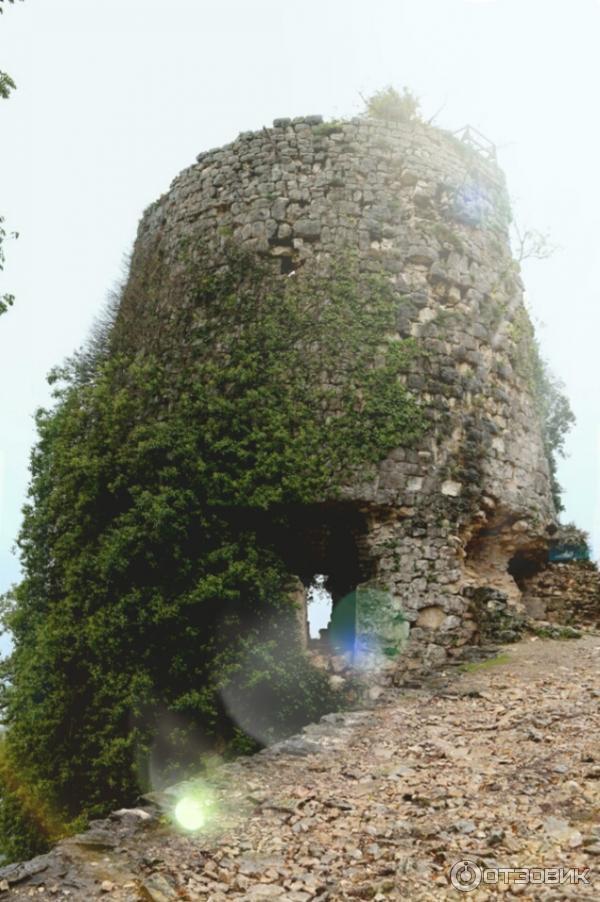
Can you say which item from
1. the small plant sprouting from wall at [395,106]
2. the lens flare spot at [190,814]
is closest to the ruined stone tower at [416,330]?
the small plant sprouting from wall at [395,106]

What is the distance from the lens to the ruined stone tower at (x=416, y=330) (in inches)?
337

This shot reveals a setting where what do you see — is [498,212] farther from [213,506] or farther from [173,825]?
[173,825]

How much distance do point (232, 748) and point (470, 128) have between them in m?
8.98

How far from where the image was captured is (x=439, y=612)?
8469mm

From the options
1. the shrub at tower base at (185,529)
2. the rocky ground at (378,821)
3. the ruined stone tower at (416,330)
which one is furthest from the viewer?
the ruined stone tower at (416,330)

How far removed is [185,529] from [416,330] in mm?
3664

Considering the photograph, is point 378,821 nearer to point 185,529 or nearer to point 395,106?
point 185,529

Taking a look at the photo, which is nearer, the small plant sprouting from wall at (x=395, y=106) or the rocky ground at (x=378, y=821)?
the rocky ground at (x=378, y=821)

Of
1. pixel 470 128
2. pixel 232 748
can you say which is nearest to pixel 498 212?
pixel 470 128

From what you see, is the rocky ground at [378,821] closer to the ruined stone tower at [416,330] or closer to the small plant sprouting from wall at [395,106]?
the ruined stone tower at [416,330]

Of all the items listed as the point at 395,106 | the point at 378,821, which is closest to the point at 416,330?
the point at 395,106

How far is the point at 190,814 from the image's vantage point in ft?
15.9

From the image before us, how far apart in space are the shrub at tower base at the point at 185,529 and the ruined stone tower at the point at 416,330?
36 cm

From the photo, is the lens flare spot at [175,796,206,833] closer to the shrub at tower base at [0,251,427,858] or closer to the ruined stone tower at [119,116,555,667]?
the shrub at tower base at [0,251,427,858]
